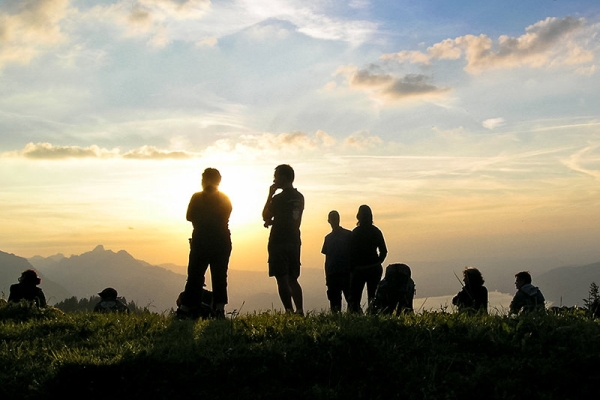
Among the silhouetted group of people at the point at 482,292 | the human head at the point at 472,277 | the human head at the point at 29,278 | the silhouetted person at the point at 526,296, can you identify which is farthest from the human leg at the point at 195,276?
the silhouetted person at the point at 526,296

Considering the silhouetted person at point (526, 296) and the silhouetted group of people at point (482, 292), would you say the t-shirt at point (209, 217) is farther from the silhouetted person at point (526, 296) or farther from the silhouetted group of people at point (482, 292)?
the silhouetted person at point (526, 296)

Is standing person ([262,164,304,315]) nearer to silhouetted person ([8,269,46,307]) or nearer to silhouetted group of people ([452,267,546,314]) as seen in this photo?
silhouetted group of people ([452,267,546,314])

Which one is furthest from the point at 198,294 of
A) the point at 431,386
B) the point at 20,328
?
the point at 431,386

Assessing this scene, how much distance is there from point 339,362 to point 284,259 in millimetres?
4095

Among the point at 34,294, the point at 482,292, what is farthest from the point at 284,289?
the point at 34,294

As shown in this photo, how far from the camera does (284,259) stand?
970 centimetres

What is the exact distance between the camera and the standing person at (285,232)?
9.70m

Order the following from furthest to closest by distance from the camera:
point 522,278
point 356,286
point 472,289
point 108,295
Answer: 1. point 108,295
2. point 356,286
3. point 522,278
4. point 472,289

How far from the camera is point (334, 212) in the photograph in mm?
12195

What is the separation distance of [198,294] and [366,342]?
13.9 feet

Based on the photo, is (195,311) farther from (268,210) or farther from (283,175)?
(283,175)

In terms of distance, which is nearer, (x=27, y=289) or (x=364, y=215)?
(x=364, y=215)

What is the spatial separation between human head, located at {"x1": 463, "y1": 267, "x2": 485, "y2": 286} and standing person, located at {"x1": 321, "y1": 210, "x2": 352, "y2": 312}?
224cm

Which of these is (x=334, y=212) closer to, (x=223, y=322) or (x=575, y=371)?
(x=223, y=322)
